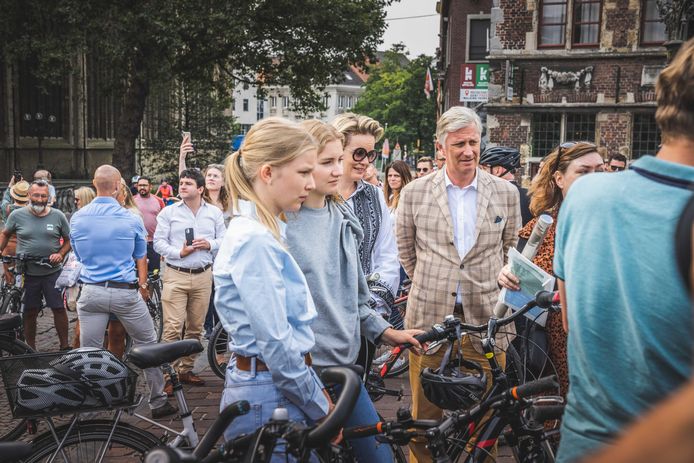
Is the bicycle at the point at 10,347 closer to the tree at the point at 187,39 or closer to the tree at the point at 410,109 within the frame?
the tree at the point at 187,39

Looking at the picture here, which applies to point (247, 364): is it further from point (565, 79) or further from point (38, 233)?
point (565, 79)

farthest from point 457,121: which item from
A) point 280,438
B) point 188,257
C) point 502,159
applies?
point 188,257

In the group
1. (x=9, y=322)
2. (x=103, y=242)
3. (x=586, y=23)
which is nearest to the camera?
(x=9, y=322)

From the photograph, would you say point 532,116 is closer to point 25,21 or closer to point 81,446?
point 25,21

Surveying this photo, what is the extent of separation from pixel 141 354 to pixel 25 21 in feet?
82.6

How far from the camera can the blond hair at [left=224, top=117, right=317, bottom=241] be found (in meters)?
2.58

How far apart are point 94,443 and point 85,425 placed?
9cm

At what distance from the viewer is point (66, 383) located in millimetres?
3342

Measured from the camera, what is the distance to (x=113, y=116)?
40.4m

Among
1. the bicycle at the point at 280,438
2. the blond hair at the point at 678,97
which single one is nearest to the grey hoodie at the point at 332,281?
the bicycle at the point at 280,438

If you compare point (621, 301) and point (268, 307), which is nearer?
point (621, 301)

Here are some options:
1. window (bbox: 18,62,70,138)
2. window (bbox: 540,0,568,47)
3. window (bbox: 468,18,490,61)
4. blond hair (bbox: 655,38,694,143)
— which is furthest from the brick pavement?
window (bbox: 468,18,490,61)

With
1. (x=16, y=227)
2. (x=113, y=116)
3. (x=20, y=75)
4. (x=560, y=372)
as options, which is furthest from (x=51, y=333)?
(x=113, y=116)

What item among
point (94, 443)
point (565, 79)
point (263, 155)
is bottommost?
point (94, 443)
